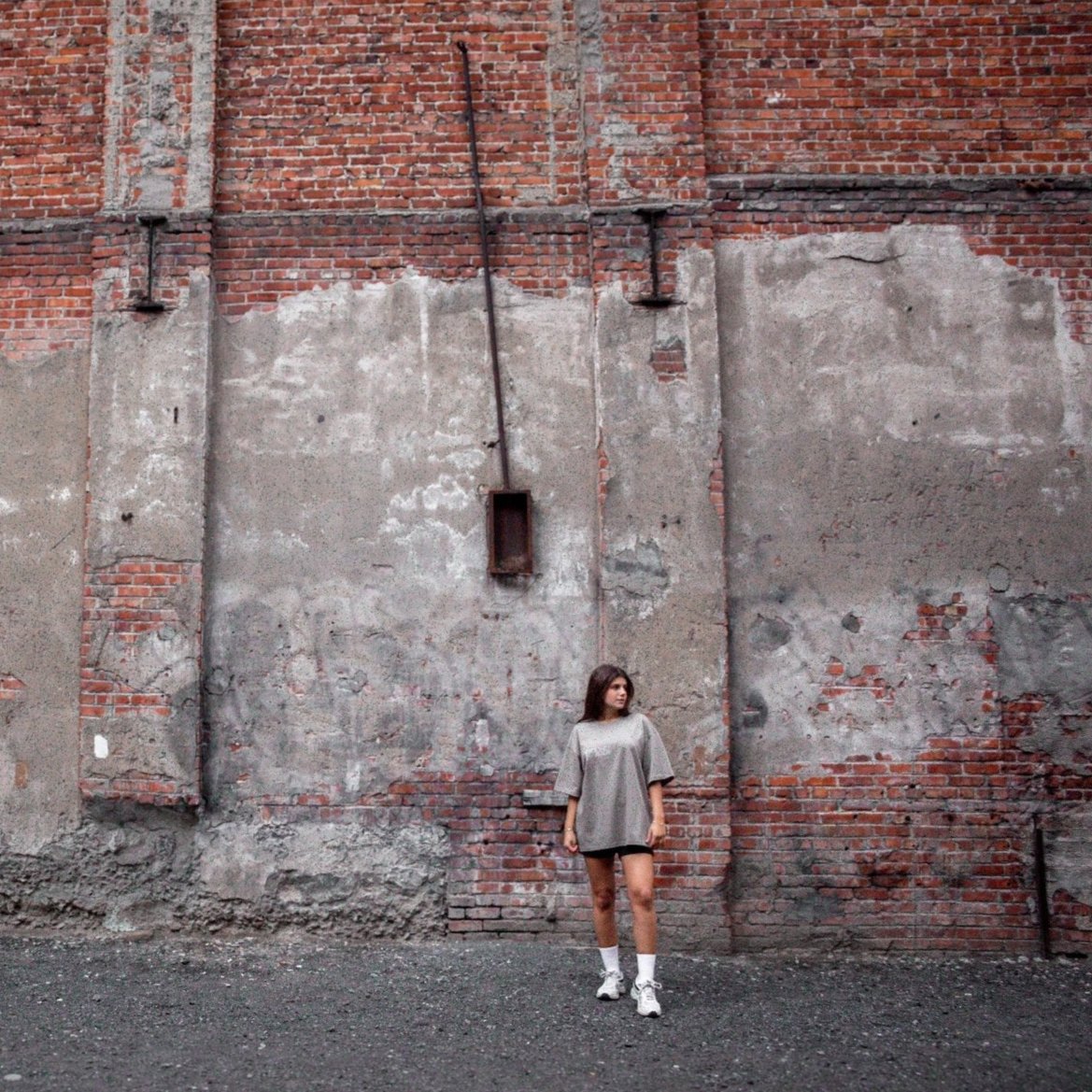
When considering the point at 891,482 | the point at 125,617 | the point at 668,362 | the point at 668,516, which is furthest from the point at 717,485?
the point at 125,617

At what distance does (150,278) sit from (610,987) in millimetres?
4738

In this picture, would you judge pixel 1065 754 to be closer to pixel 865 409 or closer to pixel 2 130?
pixel 865 409

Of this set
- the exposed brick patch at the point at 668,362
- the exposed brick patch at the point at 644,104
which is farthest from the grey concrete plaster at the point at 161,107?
the exposed brick patch at the point at 668,362

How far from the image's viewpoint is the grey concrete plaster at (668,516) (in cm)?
614

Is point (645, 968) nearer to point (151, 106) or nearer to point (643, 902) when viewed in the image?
point (643, 902)

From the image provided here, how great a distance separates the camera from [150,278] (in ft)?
21.3

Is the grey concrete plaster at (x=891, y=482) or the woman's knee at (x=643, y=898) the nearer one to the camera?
the woman's knee at (x=643, y=898)

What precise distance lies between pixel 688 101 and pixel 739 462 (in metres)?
2.22

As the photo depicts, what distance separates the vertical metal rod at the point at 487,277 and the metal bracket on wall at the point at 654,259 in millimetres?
870

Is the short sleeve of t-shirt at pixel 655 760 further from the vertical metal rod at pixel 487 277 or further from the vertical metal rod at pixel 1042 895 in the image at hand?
the vertical metal rod at pixel 1042 895

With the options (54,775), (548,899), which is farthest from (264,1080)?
(54,775)

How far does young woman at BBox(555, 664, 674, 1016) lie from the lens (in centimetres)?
498

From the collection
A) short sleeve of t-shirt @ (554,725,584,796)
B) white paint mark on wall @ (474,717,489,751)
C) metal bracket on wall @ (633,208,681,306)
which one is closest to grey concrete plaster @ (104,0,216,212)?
metal bracket on wall @ (633,208,681,306)

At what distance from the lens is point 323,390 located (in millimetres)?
6500
